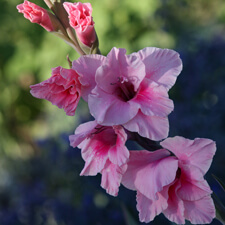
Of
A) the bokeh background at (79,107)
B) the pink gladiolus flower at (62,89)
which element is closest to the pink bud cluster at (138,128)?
the pink gladiolus flower at (62,89)

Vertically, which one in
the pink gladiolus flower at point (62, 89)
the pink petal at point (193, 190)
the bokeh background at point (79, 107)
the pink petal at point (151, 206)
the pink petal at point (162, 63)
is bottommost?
the bokeh background at point (79, 107)

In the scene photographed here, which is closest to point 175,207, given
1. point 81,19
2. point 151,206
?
point 151,206

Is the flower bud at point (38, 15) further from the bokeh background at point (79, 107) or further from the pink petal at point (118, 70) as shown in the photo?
the bokeh background at point (79, 107)

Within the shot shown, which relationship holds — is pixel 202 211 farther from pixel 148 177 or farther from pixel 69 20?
pixel 69 20

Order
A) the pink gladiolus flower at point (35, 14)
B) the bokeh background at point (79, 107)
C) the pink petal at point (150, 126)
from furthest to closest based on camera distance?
the bokeh background at point (79, 107), the pink gladiolus flower at point (35, 14), the pink petal at point (150, 126)

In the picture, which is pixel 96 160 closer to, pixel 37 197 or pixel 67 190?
pixel 37 197

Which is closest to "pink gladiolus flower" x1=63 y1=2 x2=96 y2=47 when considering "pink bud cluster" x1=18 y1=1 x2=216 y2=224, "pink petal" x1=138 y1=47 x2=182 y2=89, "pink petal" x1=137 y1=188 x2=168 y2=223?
"pink bud cluster" x1=18 y1=1 x2=216 y2=224

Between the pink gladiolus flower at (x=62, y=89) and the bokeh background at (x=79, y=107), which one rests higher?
the pink gladiolus flower at (x=62, y=89)
